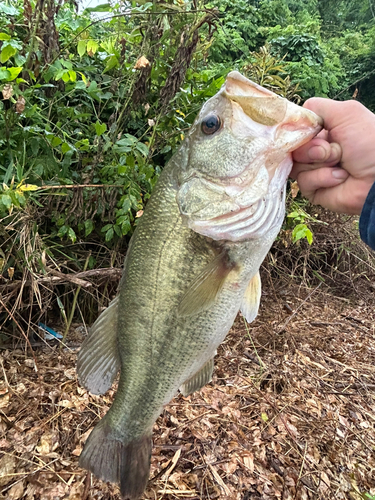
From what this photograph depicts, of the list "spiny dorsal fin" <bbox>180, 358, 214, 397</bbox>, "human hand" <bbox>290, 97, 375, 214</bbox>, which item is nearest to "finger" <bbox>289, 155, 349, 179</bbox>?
"human hand" <bbox>290, 97, 375, 214</bbox>

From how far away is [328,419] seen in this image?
9.95 ft

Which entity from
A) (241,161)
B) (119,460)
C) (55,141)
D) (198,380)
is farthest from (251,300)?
(55,141)

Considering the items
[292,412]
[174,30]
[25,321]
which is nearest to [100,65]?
[174,30]

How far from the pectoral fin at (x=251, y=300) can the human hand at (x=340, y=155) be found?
0.50m

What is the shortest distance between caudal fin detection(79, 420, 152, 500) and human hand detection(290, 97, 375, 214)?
136cm

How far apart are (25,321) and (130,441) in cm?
153

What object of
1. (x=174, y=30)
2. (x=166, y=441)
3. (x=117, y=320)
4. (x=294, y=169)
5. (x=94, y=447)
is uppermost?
(x=174, y=30)

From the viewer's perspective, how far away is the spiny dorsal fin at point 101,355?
4.84 feet

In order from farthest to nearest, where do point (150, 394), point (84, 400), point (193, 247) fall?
point (84, 400)
point (150, 394)
point (193, 247)

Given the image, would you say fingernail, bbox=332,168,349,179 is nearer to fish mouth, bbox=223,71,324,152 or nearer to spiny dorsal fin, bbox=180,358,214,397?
fish mouth, bbox=223,71,324,152

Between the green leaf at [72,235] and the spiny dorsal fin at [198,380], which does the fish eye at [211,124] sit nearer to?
the spiny dorsal fin at [198,380]

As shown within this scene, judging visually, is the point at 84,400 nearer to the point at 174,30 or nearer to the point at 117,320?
the point at 117,320

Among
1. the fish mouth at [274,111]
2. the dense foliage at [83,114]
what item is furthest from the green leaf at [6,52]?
the fish mouth at [274,111]

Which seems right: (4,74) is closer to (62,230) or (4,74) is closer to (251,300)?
(62,230)
